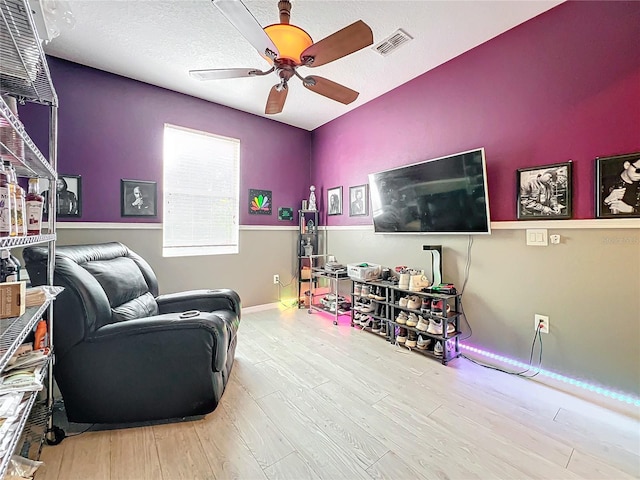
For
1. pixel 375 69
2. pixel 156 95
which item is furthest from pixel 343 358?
pixel 156 95

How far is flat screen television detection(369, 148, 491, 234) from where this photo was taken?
7.48 feet

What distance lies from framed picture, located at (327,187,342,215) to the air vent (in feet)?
5.55

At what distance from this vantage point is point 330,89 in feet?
6.77

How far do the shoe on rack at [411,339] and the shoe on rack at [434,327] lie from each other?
0.19 m

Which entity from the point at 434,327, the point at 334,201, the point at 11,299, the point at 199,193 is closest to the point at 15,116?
the point at 11,299

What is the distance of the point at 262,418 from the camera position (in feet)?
5.33

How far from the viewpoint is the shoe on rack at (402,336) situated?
2.59 meters

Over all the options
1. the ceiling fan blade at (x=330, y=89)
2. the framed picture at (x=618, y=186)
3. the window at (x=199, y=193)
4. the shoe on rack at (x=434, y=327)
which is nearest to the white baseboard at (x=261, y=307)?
the window at (x=199, y=193)

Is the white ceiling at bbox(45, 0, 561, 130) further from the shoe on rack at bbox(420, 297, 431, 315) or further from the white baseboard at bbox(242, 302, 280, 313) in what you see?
the white baseboard at bbox(242, 302, 280, 313)

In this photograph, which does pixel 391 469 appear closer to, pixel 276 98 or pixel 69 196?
pixel 276 98

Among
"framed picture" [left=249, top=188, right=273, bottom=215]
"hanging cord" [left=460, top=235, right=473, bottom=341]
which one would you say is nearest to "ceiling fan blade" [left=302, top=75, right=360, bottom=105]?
"hanging cord" [left=460, top=235, right=473, bottom=341]

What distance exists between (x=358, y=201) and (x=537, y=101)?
1919mm

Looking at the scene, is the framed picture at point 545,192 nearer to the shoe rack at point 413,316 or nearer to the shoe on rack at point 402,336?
the shoe rack at point 413,316

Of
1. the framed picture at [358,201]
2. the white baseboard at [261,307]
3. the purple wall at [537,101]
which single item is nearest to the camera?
the purple wall at [537,101]
